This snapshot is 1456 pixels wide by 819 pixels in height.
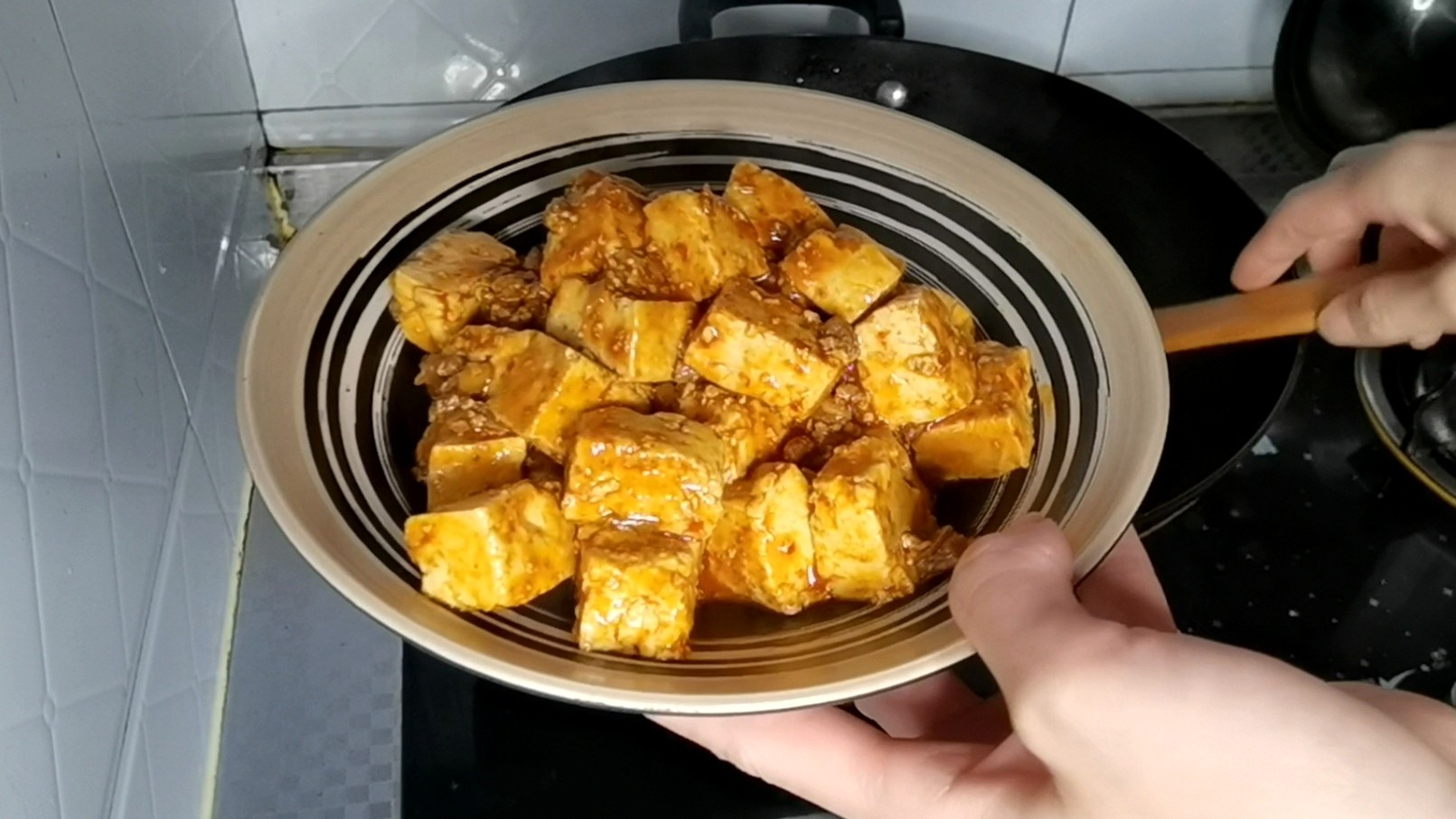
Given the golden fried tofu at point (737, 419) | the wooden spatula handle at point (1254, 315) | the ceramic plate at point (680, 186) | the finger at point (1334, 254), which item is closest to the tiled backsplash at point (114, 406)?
the ceramic plate at point (680, 186)

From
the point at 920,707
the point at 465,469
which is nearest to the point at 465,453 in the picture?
the point at 465,469

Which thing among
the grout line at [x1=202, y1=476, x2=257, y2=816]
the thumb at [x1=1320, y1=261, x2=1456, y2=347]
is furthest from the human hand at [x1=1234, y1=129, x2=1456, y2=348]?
the grout line at [x1=202, y1=476, x2=257, y2=816]

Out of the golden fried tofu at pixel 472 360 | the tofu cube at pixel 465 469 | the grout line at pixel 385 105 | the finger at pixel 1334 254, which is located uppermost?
the grout line at pixel 385 105

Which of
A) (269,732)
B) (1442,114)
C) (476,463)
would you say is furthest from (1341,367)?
(269,732)

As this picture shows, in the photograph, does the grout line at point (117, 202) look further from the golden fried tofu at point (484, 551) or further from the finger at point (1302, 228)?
the finger at point (1302, 228)

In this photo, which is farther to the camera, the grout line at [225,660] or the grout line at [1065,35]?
the grout line at [1065,35]

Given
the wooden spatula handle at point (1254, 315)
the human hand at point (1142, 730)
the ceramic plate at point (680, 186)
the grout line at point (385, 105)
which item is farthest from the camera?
the grout line at point (385, 105)

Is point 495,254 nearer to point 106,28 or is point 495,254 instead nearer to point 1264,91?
point 106,28
